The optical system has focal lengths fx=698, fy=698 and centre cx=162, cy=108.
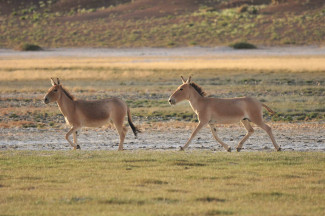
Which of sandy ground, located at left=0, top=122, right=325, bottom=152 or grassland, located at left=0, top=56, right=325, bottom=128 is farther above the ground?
sandy ground, located at left=0, top=122, right=325, bottom=152

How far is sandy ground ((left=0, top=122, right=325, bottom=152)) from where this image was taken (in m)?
16.5

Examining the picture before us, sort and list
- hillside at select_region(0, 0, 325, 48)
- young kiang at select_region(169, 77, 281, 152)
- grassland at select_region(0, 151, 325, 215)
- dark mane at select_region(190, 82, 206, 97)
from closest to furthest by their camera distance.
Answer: grassland at select_region(0, 151, 325, 215), young kiang at select_region(169, 77, 281, 152), dark mane at select_region(190, 82, 206, 97), hillside at select_region(0, 0, 325, 48)

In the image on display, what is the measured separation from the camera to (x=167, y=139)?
59.3 ft

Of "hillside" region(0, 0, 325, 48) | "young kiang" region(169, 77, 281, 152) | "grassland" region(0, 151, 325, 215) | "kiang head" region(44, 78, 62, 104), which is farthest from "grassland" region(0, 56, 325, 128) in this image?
"hillside" region(0, 0, 325, 48)

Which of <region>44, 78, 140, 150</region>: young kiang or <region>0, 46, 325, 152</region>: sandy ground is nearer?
<region>44, 78, 140, 150</region>: young kiang

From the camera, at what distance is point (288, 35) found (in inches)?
2837

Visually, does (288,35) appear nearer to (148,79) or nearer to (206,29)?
(206,29)

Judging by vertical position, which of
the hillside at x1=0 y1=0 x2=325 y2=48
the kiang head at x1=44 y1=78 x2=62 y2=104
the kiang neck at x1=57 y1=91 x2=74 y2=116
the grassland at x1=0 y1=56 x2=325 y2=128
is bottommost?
the hillside at x1=0 y1=0 x2=325 y2=48

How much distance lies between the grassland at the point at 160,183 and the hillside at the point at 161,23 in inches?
2203

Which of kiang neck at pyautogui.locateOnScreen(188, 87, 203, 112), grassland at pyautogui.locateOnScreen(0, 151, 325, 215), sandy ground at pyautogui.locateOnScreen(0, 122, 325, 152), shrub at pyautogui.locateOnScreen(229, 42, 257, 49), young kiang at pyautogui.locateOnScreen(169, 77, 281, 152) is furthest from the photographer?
shrub at pyautogui.locateOnScreen(229, 42, 257, 49)

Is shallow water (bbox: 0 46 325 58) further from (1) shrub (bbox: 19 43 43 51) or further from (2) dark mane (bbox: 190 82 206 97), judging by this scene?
(2) dark mane (bbox: 190 82 206 97)

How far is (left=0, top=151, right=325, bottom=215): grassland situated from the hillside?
5596cm

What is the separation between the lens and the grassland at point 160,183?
9.35m

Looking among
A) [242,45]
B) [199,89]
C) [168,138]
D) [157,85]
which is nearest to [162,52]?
[242,45]
